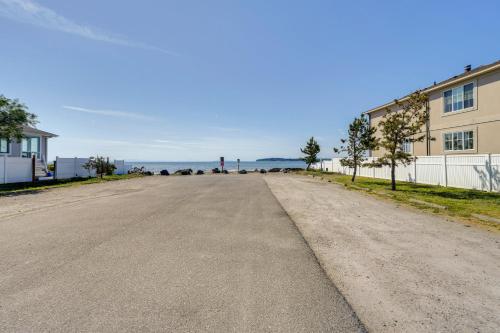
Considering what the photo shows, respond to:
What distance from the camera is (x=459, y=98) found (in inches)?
811

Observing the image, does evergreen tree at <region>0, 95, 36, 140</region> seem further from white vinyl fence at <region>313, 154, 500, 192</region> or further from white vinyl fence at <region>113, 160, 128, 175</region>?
white vinyl fence at <region>313, 154, 500, 192</region>

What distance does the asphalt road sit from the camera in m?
3.03

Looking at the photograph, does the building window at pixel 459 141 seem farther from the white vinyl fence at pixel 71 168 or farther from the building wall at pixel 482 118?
the white vinyl fence at pixel 71 168

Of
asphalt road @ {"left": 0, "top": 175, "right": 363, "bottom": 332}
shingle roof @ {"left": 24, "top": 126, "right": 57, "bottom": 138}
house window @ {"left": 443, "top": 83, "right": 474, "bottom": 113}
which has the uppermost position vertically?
house window @ {"left": 443, "top": 83, "right": 474, "bottom": 113}

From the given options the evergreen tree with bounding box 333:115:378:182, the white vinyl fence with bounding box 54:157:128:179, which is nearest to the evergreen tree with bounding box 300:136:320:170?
the evergreen tree with bounding box 333:115:378:182

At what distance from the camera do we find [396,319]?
10.2 feet

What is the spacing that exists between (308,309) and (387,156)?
53.9ft

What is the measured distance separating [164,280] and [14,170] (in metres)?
25.4

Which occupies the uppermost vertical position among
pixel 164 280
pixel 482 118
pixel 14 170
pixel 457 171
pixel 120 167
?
pixel 482 118

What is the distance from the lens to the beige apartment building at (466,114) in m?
17.8

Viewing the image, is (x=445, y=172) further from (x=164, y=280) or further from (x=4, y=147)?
(x=4, y=147)

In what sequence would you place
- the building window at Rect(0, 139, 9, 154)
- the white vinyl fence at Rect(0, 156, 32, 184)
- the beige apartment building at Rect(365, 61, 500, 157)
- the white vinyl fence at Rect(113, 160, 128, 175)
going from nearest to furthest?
the beige apartment building at Rect(365, 61, 500, 157)
the white vinyl fence at Rect(0, 156, 32, 184)
the building window at Rect(0, 139, 9, 154)
the white vinyl fence at Rect(113, 160, 128, 175)

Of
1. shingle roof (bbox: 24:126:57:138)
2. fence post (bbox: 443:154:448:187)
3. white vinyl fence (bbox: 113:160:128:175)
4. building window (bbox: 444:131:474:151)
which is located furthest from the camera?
white vinyl fence (bbox: 113:160:128:175)

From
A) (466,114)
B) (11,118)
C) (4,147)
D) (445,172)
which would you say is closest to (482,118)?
(466,114)
